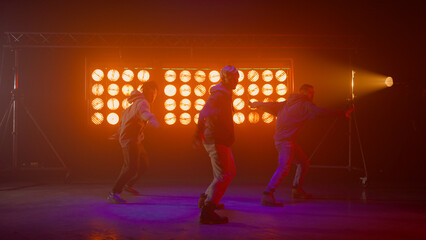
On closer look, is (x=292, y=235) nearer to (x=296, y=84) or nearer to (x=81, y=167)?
(x=296, y=84)

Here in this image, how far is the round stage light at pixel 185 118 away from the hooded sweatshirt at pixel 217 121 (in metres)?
4.59

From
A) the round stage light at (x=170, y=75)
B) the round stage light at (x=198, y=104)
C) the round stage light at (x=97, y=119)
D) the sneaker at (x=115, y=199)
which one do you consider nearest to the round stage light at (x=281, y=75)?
the round stage light at (x=198, y=104)

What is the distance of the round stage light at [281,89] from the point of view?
30.6ft

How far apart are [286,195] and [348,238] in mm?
2961

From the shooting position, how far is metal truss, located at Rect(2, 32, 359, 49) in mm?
9125

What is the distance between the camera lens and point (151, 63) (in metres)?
9.28

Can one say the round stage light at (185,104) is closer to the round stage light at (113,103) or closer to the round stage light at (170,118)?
the round stage light at (170,118)

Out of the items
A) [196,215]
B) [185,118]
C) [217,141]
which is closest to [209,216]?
[196,215]

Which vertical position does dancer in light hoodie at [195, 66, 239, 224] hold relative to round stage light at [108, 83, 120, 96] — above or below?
below

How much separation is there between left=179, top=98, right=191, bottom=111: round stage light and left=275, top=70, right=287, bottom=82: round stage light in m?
2.32

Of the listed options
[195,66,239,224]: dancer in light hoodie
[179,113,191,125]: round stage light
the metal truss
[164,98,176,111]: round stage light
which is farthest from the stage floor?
the metal truss

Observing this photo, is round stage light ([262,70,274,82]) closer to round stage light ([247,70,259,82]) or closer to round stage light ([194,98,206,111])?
round stage light ([247,70,259,82])

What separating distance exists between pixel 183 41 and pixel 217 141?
17.6 feet

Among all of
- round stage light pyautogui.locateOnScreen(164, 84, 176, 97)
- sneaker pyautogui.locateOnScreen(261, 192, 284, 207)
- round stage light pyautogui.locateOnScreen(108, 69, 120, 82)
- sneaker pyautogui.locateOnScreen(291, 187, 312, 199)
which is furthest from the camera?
round stage light pyautogui.locateOnScreen(164, 84, 176, 97)
